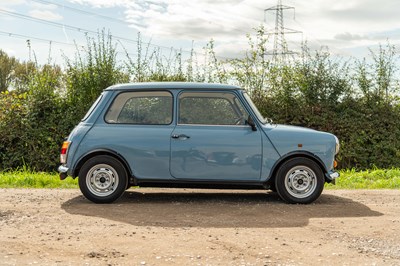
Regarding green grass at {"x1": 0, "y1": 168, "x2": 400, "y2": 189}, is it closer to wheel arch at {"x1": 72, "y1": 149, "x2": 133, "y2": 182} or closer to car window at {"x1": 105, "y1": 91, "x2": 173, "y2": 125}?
wheel arch at {"x1": 72, "y1": 149, "x2": 133, "y2": 182}

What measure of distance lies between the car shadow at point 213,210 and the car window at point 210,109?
1332 millimetres

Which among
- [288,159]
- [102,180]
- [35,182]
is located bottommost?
[35,182]

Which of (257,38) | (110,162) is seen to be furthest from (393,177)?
(110,162)

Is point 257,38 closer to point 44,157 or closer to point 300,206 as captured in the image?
point 44,157

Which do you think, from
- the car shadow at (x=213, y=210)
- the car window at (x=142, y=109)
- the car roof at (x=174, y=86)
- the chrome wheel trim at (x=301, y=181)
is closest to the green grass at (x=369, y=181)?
the car shadow at (x=213, y=210)

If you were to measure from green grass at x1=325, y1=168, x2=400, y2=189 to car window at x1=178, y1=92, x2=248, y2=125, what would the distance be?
370 cm

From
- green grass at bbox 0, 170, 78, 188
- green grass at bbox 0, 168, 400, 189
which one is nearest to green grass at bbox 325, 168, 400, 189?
green grass at bbox 0, 168, 400, 189

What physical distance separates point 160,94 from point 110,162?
1.32m

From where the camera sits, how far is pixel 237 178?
8547 millimetres

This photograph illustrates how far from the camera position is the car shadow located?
7.43m

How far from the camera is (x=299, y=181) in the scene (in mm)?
8719

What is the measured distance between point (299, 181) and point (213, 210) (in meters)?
1.49

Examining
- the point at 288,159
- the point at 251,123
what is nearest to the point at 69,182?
the point at 251,123

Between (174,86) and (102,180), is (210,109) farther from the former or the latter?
(102,180)
